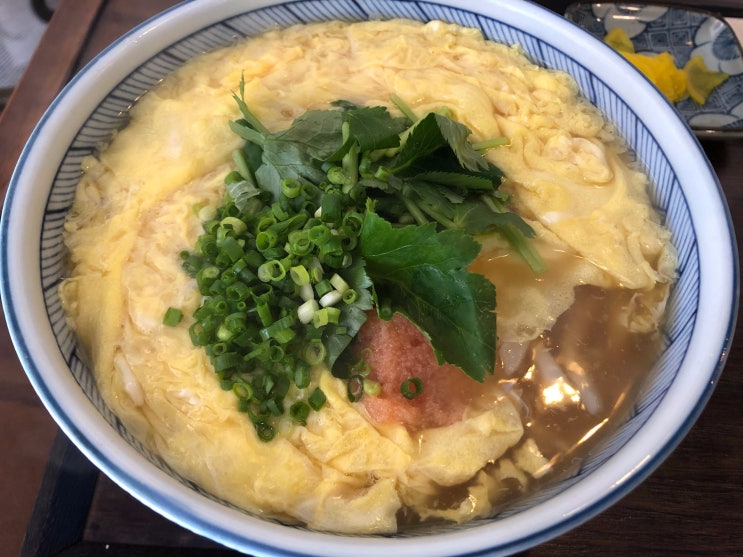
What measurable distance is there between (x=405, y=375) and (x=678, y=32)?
2.31 meters

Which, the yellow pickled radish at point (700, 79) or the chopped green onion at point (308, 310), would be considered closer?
the chopped green onion at point (308, 310)

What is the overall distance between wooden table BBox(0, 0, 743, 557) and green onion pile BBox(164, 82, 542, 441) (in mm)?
518

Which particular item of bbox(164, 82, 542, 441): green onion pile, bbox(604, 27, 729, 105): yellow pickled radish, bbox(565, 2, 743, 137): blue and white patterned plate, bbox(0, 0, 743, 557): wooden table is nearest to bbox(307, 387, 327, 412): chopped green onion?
bbox(164, 82, 542, 441): green onion pile

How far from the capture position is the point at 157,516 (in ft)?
5.27

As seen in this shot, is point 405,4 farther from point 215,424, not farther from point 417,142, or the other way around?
point 215,424

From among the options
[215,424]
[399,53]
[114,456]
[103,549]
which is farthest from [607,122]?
[103,549]

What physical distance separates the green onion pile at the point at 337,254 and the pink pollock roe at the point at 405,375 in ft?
0.12

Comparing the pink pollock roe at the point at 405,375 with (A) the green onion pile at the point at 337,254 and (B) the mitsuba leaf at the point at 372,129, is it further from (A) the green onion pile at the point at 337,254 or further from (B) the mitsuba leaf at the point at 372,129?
(B) the mitsuba leaf at the point at 372,129

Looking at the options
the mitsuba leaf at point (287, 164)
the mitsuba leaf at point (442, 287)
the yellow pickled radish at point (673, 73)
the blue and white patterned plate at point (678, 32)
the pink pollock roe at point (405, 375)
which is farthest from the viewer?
the blue and white patterned plate at point (678, 32)

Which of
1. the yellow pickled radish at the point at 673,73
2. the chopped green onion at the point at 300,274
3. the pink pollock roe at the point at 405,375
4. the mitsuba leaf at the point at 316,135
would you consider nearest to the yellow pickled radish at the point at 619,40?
the yellow pickled radish at the point at 673,73

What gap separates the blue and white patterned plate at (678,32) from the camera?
8.71 feet

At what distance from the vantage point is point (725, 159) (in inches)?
93.0

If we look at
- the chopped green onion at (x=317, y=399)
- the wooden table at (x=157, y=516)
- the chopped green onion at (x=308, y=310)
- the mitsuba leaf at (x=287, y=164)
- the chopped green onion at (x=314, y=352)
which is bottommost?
the wooden table at (x=157, y=516)

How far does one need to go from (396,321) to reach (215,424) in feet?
1.68
